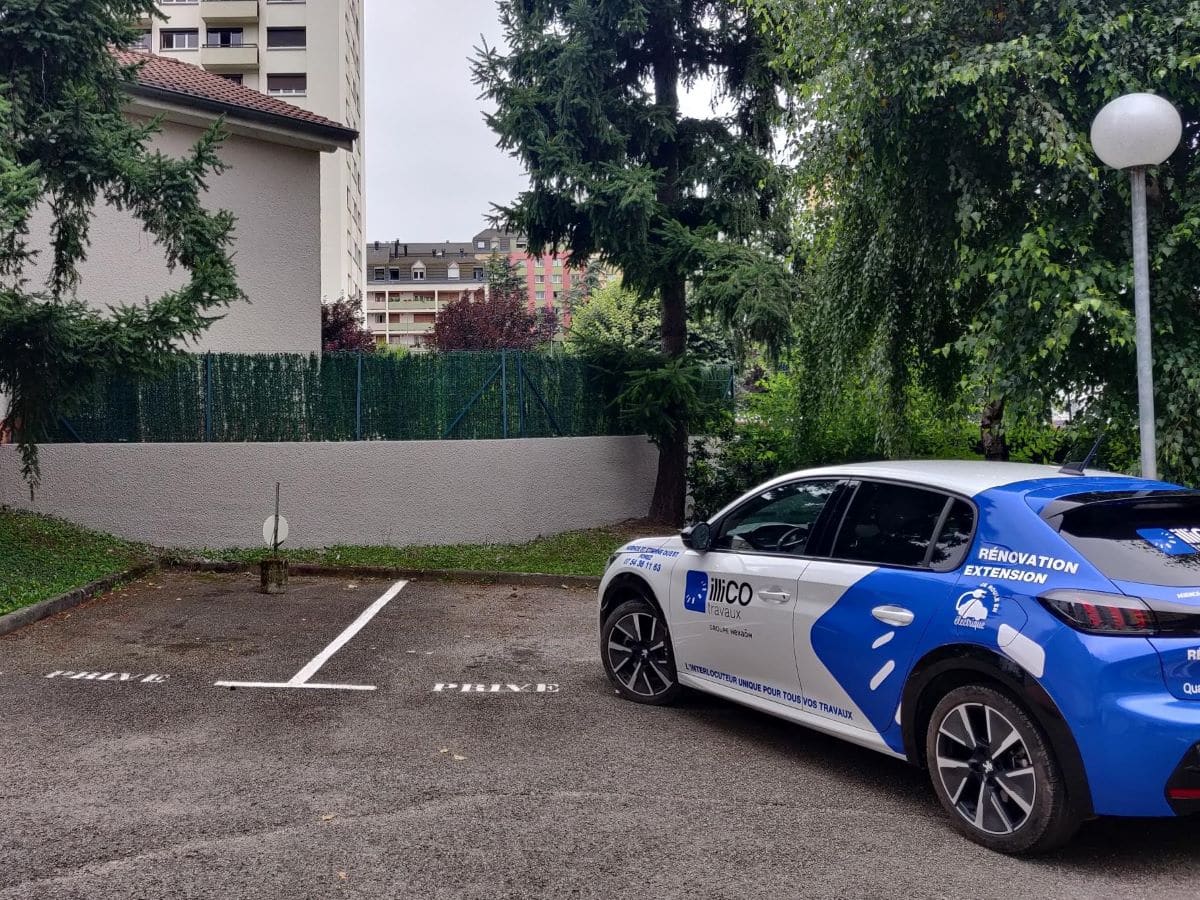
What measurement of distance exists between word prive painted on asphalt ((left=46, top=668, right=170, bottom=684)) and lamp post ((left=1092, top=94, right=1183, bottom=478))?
20.8ft

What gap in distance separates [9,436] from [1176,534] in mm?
13926

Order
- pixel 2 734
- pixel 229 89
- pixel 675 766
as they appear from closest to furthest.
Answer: pixel 675 766, pixel 2 734, pixel 229 89

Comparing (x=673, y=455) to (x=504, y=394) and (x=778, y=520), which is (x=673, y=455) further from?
(x=778, y=520)

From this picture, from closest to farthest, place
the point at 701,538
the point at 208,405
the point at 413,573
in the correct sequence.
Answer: the point at 701,538 → the point at 413,573 → the point at 208,405

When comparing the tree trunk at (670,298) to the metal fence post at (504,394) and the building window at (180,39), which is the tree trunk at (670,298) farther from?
the building window at (180,39)

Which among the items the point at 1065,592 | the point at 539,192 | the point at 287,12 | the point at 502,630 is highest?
the point at 287,12

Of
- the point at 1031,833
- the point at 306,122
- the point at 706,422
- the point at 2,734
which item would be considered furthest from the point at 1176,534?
the point at 306,122

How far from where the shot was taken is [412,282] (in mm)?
110438

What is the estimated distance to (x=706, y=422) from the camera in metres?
15.6

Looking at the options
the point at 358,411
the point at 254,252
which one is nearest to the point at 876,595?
the point at 358,411

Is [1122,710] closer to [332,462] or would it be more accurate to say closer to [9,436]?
[332,462]

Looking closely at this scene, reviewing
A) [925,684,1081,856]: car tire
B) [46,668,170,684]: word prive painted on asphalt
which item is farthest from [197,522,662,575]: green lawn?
[925,684,1081,856]: car tire

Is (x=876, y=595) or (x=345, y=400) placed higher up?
(x=345, y=400)

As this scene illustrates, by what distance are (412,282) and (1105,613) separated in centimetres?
11039
